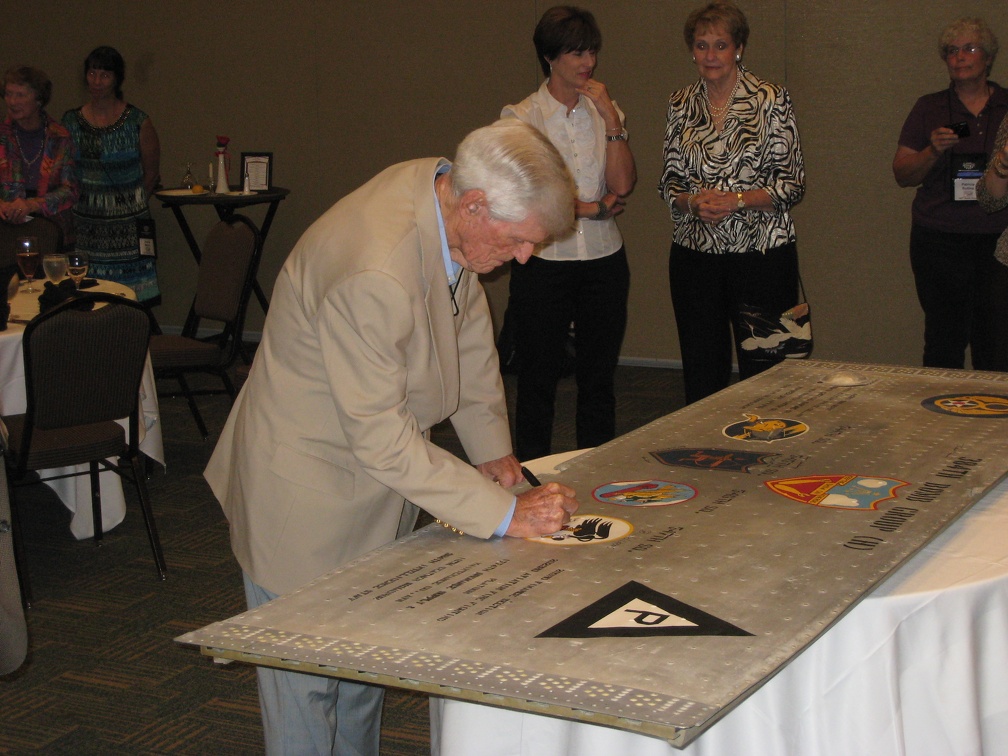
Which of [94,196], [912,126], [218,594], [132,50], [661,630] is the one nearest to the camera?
[661,630]

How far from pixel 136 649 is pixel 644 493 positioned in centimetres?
180

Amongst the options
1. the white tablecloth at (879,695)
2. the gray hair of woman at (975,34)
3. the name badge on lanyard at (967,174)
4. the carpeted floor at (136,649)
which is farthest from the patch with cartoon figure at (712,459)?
the gray hair of woman at (975,34)

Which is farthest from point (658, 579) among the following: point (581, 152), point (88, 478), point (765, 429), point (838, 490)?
point (88, 478)

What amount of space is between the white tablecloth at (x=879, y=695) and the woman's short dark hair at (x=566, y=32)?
2341mm

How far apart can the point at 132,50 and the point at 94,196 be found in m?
1.94

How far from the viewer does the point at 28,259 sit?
167 inches

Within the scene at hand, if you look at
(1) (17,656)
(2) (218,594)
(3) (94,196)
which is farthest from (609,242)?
(3) (94,196)

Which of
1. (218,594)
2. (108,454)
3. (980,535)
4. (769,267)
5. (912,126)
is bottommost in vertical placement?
(218,594)

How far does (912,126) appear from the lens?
421cm

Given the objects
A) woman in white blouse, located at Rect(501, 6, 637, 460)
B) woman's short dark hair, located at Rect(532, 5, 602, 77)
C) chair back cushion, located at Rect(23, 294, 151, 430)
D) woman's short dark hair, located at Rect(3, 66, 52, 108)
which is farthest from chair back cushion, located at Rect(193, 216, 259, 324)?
woman's short dark hair, located at Rect(532, 5, 602, 77)

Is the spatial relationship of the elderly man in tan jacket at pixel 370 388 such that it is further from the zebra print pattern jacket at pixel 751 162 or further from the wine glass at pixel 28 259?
the wine glass at pixel 28 259

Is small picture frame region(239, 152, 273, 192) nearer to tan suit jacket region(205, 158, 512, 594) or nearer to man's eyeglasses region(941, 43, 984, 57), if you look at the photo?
man's eyeglasses region(941, 43, 984, 57)

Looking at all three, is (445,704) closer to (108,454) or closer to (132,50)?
(108,454)

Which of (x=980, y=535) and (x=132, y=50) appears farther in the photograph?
(x=132, y=50)
